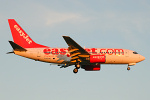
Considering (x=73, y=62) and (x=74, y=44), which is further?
(x=73, y=62)

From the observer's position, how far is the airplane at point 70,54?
58.5 m

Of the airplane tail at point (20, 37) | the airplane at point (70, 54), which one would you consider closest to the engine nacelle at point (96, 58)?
the airplane at point (70, 54)

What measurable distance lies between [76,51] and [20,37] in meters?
11.5

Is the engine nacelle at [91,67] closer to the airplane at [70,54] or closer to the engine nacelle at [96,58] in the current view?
the airplane at [70,54]

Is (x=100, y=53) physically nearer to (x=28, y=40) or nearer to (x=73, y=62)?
(x=73, y=62)

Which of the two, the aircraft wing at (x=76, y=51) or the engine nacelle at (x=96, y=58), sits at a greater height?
the aircraft wing at (x=76, y=51)

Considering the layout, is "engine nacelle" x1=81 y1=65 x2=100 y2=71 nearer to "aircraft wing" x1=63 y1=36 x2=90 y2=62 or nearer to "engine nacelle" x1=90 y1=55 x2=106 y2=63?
"aircraft wing" x1=63 y1=36 x2=90 y2=62

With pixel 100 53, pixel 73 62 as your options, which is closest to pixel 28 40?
pixel 73 62

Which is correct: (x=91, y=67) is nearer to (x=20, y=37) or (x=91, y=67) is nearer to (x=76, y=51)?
(x=76, y=51)

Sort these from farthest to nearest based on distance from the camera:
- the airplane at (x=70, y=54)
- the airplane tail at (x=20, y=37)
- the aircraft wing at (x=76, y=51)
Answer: the airplane tail at (x=20, y=37) → the airplane at (x=70, y=54) → the aircraft wing at (x=76, y=51)

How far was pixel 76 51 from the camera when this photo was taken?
191ft

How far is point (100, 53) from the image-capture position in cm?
6084

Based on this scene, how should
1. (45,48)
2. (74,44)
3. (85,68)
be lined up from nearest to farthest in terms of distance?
(74,44)
(45,48)
(85,68)

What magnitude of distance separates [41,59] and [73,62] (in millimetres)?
5906
